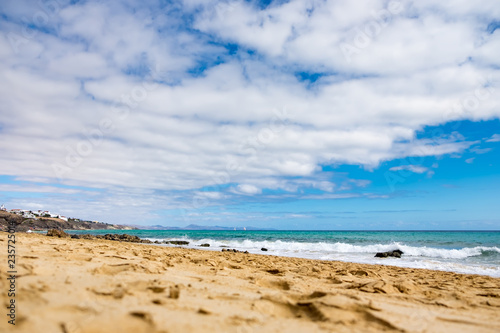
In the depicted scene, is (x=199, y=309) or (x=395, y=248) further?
(x=395, y=248)

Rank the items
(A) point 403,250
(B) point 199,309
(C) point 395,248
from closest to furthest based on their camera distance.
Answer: (B) point 199,309, (A) point 403,250, (C) point 395,248

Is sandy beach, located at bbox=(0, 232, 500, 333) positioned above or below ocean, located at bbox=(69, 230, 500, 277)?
above

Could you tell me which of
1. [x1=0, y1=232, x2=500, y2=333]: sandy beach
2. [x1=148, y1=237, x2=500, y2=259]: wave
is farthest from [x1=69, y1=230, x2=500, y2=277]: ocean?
[x1=0, y1=232, x2=500, y2=333]: sandy beach

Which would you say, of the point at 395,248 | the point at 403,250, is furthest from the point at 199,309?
the point at 395,248

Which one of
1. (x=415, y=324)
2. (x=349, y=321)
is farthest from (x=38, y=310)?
(x=415, y=324)

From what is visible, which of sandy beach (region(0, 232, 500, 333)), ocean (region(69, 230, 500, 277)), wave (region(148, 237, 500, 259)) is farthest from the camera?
wave (region(148, 237, 500, 259))

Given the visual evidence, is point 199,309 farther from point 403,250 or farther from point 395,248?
point 395,248

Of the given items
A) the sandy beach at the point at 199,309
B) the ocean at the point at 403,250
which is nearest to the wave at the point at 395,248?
the ocean at the point at 403,250

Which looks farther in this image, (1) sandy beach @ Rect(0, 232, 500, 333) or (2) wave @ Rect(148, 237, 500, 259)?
(2) wave @ Rect(148, 237, 500, 259)

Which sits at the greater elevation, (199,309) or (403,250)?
(199,309)

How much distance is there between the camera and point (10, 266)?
3590 mm

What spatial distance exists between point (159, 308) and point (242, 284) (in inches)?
75.9

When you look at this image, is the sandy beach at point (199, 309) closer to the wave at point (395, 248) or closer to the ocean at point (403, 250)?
the ocean at point (403, 250)

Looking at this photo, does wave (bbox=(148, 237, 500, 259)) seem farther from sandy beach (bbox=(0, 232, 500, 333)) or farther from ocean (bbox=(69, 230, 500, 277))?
sandy beach (bbox=(0, 232, 500, 333))
